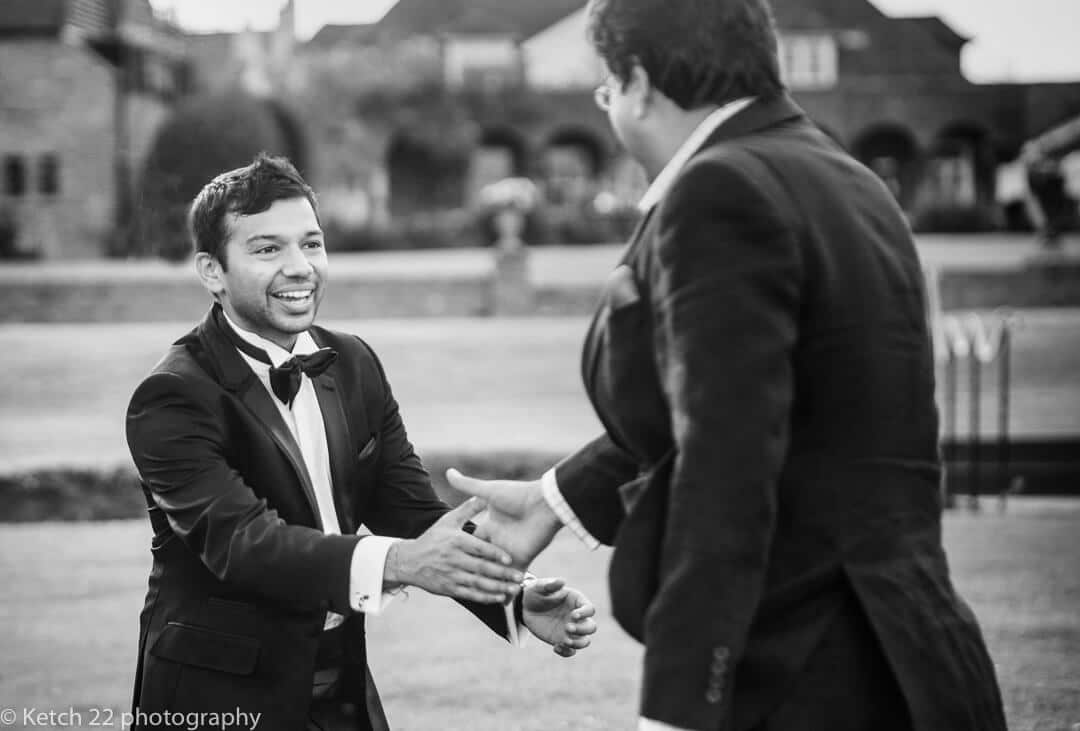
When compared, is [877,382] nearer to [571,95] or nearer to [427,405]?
[427,405]

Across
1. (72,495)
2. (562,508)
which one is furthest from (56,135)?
(562,508)

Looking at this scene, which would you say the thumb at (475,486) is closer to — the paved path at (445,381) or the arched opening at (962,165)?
the paved path at (445,381)

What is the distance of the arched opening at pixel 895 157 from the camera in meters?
58.3

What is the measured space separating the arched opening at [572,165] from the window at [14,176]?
62.2 ft

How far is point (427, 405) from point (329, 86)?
31011 mm

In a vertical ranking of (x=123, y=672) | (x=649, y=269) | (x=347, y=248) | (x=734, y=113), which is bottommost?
(x=347, y=248)

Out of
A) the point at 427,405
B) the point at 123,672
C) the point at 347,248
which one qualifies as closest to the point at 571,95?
the point at 347,248

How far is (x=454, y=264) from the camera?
32656 millimetres

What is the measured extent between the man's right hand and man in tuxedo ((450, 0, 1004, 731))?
55cm

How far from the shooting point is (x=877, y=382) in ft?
6.57

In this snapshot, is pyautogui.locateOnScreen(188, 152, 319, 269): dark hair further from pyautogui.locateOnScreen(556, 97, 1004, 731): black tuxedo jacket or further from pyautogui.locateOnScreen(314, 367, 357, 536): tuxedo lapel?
pyautogui.locateOnScreen(556, 97, 1004, 731): black tuxedo jacket

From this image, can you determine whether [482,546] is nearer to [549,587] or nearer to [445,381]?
[549,587]

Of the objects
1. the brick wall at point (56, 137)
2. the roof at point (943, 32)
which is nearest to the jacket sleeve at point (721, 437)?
the brick wall at point (56, 137)

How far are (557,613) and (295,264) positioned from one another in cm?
93
